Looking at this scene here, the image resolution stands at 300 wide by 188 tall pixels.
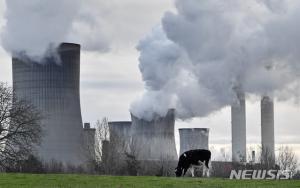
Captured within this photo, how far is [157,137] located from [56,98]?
36.6 ft

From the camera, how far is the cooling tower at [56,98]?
5919 centimetres

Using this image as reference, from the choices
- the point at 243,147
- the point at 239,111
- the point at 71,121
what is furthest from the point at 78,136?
the point at 243,147

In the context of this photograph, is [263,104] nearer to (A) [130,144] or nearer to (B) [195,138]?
(B) [195,138]

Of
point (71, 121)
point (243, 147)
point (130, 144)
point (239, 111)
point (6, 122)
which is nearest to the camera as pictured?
point (6, 122)

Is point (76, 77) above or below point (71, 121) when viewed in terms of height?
above

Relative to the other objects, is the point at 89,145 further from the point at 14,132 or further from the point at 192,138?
→ the point at 14,132

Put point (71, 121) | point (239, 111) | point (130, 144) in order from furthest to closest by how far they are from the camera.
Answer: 1. point (239, 111)
2. point (130, 144)
3. point (71, 121)

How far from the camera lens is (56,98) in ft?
197

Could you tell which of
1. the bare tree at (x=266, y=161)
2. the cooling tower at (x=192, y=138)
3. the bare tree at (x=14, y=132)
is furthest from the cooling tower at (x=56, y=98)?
the bare tree at (x=14, y=132)

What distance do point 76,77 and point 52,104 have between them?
11.4 feet

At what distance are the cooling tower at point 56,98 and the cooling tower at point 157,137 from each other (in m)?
6.75

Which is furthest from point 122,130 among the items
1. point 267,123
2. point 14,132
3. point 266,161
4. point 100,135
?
point 14,132

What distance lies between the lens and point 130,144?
65562mm

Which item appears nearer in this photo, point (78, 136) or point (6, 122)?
point (6, 122)
